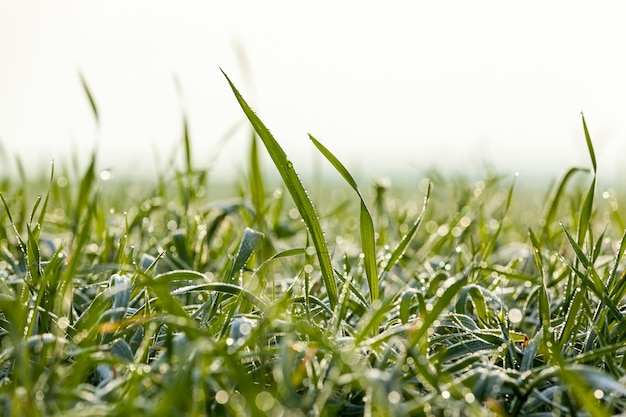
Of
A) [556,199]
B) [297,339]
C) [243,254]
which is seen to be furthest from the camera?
[556,199]

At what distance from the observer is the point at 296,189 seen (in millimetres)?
1122

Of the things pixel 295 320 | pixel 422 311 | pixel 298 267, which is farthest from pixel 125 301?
pixel 298 267

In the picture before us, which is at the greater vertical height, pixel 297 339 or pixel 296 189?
pixel 296 189

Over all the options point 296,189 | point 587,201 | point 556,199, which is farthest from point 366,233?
point 556,199

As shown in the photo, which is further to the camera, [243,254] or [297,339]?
[243,254]

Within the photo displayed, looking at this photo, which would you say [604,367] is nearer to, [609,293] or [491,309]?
[609,293]

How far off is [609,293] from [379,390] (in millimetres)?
576

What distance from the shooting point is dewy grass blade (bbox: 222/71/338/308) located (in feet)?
3.62

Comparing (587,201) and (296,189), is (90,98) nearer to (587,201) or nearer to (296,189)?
(296,189)

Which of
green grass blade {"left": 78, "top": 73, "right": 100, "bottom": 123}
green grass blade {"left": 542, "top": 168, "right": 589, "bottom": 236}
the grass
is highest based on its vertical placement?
green grass blade {"left": 78, "top": 73, "right": 100, "bottom": 123}

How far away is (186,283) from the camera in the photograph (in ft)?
4.37

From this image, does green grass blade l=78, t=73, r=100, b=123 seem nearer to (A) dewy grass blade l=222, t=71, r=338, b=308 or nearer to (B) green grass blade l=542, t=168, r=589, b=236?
(A) dewy grass blade l=222, t=71, r=338, b=308

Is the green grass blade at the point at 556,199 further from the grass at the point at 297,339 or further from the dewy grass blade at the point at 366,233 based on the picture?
the dewy grass blade at the point at 366,233

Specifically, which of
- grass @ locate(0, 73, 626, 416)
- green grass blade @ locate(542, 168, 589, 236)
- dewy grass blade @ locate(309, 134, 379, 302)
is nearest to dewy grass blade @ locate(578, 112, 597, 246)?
grass @ locate(0, 73, 626, 416)
